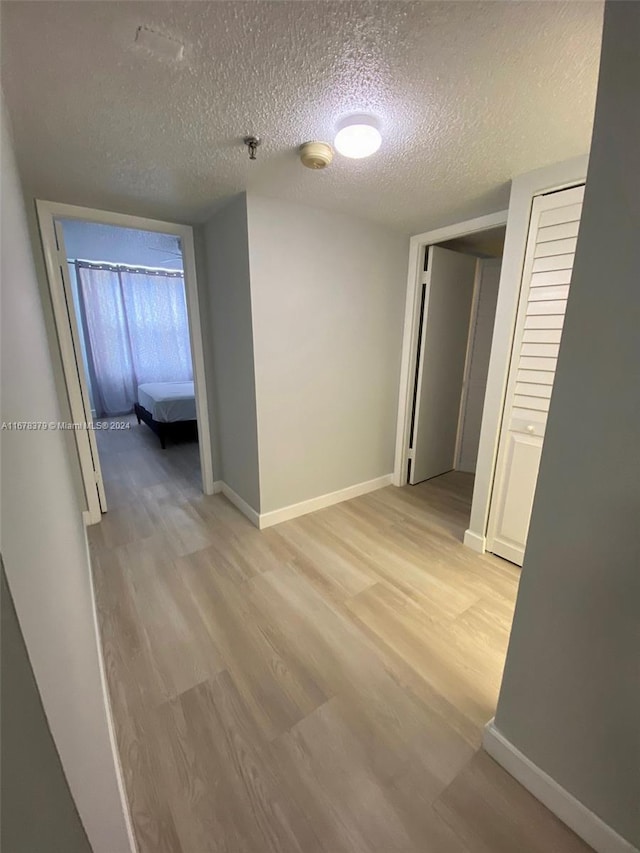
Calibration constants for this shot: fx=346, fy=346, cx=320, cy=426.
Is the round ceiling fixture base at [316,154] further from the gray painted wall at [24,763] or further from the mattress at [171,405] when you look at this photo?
the mattress at [171,405]

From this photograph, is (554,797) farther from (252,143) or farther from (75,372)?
(75,372)

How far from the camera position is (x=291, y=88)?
1.19 metres

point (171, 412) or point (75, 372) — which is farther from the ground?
point (75, 372)

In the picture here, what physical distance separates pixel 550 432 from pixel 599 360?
8.4 inches

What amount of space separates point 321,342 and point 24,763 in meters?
2.45

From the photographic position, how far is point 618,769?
931 millimetres

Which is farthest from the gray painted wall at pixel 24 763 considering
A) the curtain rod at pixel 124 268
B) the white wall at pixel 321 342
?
the curtain rod at pixel 124 268

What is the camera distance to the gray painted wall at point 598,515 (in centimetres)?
78

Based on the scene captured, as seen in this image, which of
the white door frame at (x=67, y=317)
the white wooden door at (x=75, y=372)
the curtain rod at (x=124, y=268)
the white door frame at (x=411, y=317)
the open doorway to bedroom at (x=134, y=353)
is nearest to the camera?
the white door frame at (x=67, y=317)

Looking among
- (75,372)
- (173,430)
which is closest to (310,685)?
(75,372)

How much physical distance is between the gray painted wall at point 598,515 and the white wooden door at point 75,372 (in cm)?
279

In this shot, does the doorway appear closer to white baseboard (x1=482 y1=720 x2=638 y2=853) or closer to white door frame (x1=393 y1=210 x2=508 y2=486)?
white door frame (x1=393 y1=210 x2=508 y2=486)

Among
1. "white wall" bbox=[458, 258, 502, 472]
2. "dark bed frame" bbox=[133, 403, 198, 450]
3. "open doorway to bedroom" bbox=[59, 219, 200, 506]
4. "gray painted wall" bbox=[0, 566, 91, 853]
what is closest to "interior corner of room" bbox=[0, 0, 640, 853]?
"gray painted wall" bbox=[0, 566, 91, 853]

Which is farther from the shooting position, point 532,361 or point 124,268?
point 124,268
